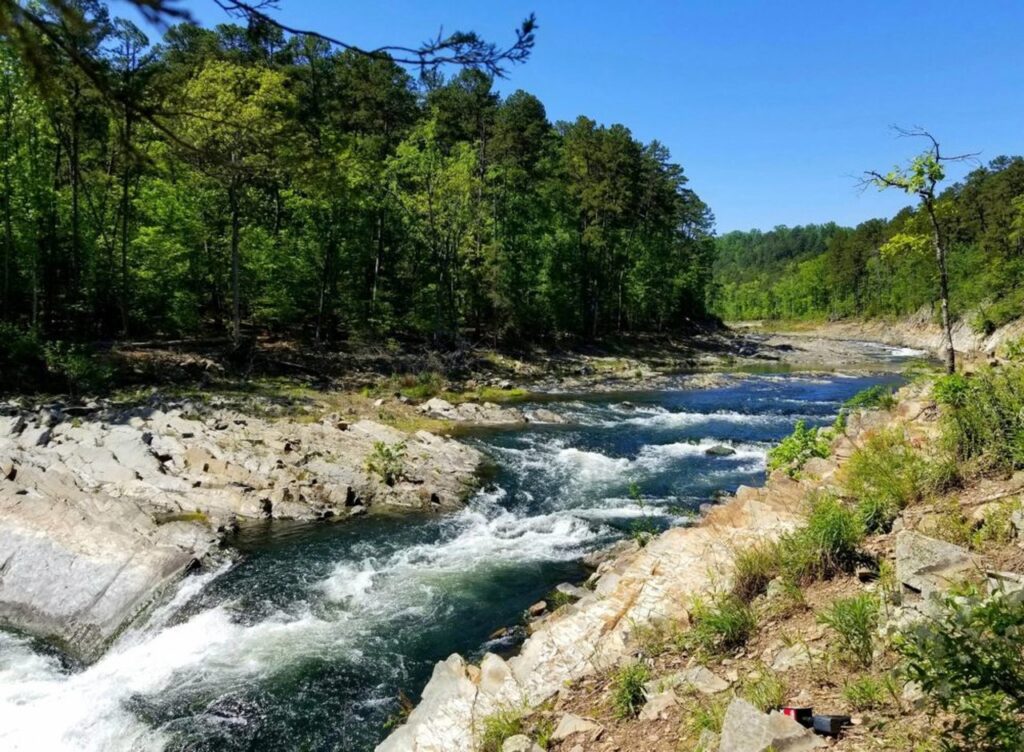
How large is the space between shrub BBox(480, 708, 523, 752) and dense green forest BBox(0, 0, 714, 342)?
5.79 meters

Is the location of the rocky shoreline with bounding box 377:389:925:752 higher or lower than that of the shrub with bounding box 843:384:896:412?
lower

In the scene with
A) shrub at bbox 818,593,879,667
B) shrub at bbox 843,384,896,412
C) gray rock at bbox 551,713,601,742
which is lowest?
gray rock at bbox 551,713,601,742

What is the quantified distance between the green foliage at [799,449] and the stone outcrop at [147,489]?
771 cm

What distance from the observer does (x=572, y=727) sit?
17.7 feet

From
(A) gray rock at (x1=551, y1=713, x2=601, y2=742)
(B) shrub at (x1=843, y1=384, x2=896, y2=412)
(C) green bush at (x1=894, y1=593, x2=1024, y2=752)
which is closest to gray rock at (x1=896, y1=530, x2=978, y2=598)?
(C) green bush at (x1=894, y1=593, x2=1024, y2=752)

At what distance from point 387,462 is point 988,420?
12993 millimetres

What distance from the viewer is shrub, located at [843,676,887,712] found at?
4512 millimetres

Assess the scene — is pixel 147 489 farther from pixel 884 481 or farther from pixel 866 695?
pixel 866 695

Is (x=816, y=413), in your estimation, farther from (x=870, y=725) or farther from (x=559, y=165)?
(x=559, y=165)

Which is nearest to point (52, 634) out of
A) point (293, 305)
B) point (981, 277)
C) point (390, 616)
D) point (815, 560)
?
point (390, 616)

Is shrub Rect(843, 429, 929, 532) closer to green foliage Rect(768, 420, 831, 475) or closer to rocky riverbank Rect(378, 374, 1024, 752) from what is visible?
rocky riverbank Rect(378, 374, 1024, 752)

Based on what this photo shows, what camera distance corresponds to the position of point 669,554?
8164mm

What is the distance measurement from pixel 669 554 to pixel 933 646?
4.91 meters

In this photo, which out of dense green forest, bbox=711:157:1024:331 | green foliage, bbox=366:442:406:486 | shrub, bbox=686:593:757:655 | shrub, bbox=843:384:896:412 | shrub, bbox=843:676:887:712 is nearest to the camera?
shrub, bbox=843:676:887:712
